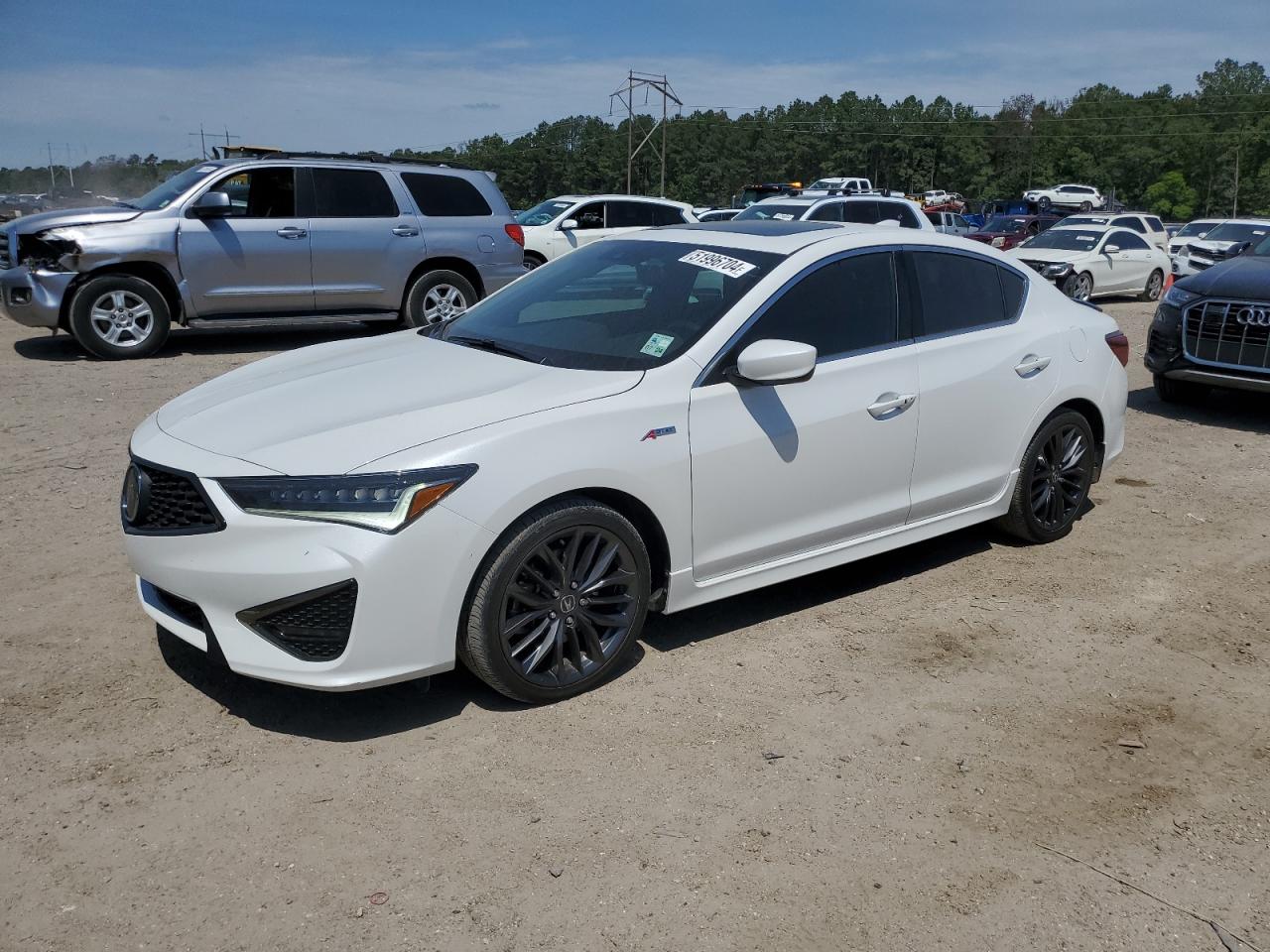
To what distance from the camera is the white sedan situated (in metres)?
3.50

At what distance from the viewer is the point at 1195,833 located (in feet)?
10.8

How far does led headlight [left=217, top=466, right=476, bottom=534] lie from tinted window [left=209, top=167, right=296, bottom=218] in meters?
8.11

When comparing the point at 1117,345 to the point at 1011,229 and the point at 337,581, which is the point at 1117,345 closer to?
the point at 337,581

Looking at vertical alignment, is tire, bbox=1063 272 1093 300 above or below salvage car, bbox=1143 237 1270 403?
below

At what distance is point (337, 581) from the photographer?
11.2ft

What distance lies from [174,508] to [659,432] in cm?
169

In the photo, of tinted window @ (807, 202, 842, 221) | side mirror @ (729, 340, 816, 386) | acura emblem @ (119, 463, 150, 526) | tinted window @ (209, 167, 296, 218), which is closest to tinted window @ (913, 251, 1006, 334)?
side mirror @ (729, 340, 816, 386)

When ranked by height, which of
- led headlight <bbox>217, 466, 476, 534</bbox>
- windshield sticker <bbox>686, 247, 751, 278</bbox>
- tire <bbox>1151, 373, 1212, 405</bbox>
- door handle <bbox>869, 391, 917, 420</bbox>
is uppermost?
windshield sticker <bbox>686, 247, 751, 278</bbox>

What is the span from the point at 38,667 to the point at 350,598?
1.56 meters

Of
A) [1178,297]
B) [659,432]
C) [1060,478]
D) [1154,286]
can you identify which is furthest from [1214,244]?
[659,432]

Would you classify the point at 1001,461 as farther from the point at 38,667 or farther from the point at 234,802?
the point at 38,667

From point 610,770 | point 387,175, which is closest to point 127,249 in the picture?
point 387,175

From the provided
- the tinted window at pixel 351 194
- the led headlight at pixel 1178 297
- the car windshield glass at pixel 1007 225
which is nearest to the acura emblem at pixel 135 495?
the tinted window at pixel 351 194

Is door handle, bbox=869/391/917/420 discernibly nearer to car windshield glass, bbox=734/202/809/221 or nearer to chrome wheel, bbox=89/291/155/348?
chrome wheel, bbox=89/291/155/348
